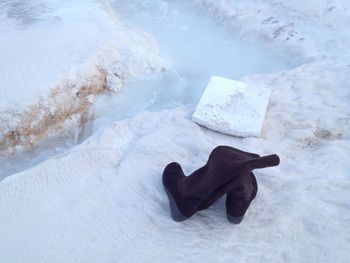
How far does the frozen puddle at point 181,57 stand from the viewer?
3.73 meters

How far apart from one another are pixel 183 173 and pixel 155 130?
1.94 feet

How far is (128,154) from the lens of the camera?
108 inches

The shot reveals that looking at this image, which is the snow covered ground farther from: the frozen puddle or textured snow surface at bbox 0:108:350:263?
the frozen puddle

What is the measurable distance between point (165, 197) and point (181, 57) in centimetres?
239

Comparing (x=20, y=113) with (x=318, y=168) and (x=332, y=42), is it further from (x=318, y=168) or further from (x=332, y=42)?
(x=332, y=42)

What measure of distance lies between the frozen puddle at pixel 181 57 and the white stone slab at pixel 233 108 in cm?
59

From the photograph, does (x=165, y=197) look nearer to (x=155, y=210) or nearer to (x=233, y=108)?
(x=155, y=210)

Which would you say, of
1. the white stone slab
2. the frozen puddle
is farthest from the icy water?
the white stone slab

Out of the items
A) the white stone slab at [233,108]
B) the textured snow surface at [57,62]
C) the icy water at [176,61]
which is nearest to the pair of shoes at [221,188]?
the white stone slab at [233,108]

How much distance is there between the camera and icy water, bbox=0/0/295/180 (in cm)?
358

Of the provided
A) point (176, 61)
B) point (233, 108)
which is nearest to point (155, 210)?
point (233, 108)

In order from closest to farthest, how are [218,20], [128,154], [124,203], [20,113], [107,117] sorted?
1. [124,203]
2. [128,154]
3. [20,113]
4. [107,117]
5. [218,20]

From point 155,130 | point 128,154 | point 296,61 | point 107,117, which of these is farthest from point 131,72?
point 296,61

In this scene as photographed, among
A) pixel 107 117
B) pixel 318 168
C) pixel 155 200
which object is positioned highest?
pixel 318 168
